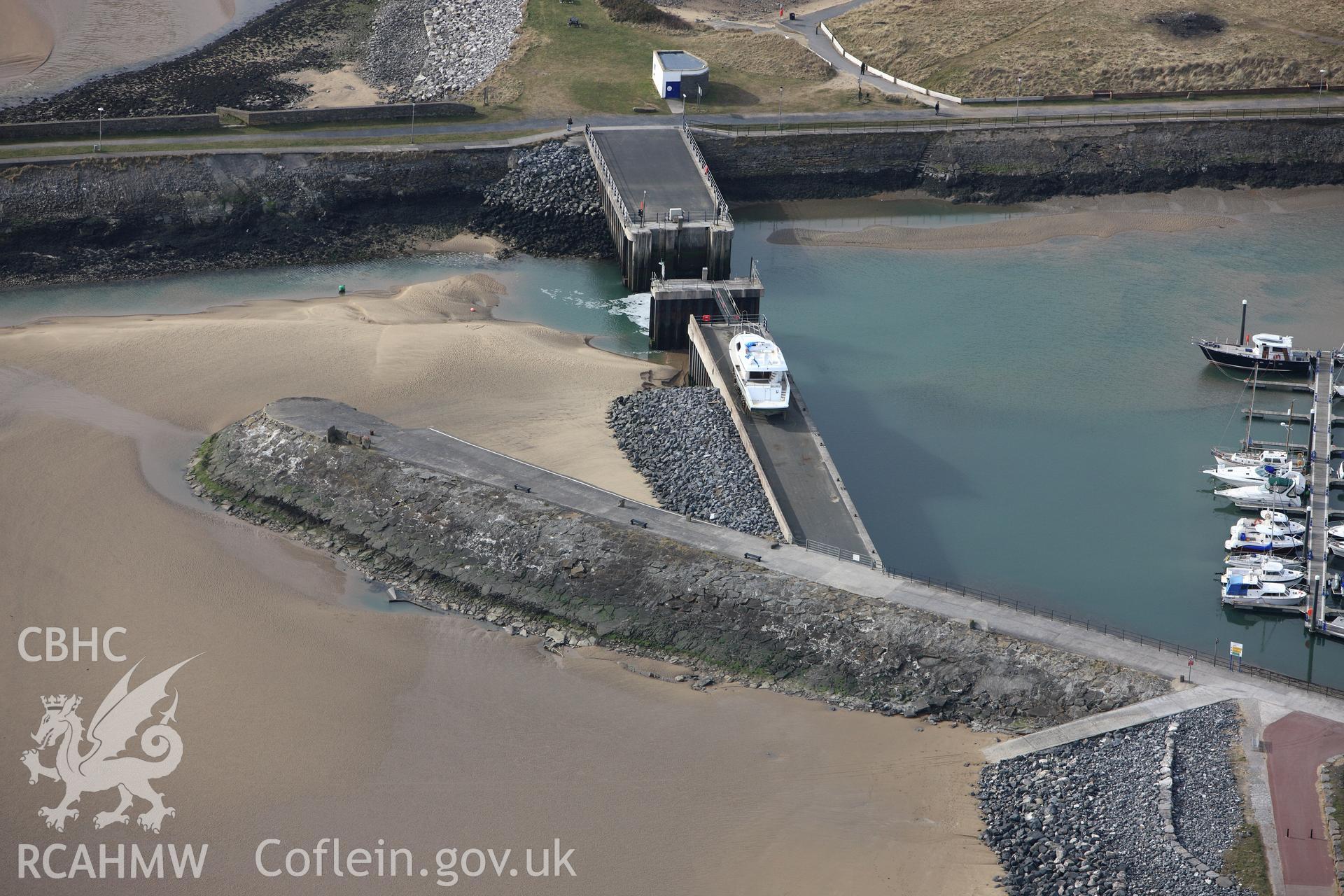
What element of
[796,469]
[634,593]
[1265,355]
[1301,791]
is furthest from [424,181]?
[1301,791]

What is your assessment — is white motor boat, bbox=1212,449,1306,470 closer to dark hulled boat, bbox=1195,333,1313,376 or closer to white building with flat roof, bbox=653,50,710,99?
dark hulled boat, bbox=1195,333,1313,376

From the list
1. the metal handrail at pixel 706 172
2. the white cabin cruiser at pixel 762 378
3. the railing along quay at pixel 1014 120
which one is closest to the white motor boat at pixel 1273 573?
the white cabin cruiser at pixel 762 378

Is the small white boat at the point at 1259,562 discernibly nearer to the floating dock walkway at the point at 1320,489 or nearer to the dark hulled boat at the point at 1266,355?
the floating dock walkway at the point at 1320,489

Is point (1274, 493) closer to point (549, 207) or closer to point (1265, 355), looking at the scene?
point (1265, 355)

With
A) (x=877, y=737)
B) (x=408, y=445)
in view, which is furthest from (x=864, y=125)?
(x=877, y=737)

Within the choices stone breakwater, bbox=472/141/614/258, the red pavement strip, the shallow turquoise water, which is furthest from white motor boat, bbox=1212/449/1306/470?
stone breakwater, bbox=472/141/614/258

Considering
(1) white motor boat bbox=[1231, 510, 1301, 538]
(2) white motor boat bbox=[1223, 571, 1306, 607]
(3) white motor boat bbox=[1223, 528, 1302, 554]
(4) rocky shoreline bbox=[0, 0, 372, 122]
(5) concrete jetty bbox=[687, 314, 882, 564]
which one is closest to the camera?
(5) concrete jetty bbox=[687, 314, 882, 564]

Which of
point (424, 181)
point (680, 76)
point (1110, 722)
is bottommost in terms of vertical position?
point (1110, 722)
